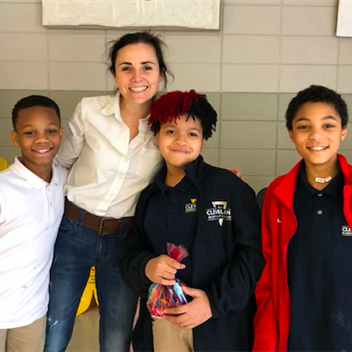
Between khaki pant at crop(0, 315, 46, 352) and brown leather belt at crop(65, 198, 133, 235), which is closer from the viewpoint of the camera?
khaki pant at crop(0, 315, 46, 352)

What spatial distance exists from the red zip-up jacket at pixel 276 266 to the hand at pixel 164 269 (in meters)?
0.32

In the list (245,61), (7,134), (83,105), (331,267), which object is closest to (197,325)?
(331,267)

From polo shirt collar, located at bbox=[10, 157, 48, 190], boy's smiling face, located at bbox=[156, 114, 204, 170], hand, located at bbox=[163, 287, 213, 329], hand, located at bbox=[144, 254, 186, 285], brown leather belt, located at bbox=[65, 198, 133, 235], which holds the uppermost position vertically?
boy's smiling face, located at bbox=[156, 114, 204, 170]

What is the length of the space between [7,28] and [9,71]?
1.06 ft

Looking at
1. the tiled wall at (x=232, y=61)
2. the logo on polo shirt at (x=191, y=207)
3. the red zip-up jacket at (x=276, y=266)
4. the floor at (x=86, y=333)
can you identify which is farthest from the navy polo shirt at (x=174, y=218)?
the tiled wall at (x=232, y=61)

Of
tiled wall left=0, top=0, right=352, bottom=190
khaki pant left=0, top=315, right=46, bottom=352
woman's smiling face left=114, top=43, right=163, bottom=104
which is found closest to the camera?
khaki pant left=0, top=315, right=46, bottom=352

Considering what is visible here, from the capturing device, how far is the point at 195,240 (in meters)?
1.47

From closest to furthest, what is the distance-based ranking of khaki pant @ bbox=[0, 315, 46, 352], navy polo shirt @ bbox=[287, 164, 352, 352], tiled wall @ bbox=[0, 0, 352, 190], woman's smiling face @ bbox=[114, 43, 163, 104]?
1. navy polo shirt @ bbox=[287, 164, 352, 352]
2. khaki pant @ bbox=[0, 315, 46, 352]
3. woman's smiling face @ bbox=[114, 43, 163, 104]
4. tiled wall @ bbox=[0, 0, 352, 190]

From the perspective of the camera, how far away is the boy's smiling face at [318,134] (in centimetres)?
142

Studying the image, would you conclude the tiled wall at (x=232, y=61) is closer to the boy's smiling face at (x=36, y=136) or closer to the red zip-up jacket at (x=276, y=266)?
the boy's smiling face at (x=36, y=136)

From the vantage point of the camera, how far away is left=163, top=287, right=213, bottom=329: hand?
1.41 metres

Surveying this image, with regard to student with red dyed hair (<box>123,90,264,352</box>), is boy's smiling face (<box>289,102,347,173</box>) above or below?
above

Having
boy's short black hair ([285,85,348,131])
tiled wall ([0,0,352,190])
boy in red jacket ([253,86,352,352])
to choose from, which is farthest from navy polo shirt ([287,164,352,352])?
tiled wall ([0,0,352,190])

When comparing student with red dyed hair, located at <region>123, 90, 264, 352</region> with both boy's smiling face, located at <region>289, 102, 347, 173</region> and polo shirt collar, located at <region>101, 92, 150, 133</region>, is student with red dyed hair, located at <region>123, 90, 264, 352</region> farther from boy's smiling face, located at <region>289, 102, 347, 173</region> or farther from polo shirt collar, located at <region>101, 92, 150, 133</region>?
boy's smiling face, located at <region>289, 102, 347, 173</region>
